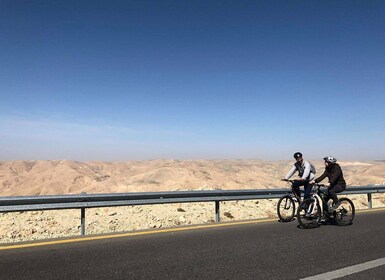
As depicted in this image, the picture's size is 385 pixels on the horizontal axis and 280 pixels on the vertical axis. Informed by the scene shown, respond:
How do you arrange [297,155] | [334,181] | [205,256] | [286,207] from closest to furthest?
[205,256] → [334,181] → [297,155] → [286,207]

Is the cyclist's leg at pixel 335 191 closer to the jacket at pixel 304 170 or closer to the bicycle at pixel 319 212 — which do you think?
the bicycle at pixel 319 212

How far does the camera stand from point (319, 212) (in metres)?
8.66

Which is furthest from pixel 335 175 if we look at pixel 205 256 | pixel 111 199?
pixel 111 199

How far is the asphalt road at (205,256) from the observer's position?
15.4ft

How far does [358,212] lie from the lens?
37.3 ft

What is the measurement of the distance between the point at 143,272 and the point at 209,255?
4.28 feet

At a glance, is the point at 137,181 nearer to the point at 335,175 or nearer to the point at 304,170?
the point at 304,170

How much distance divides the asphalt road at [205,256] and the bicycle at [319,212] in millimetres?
781

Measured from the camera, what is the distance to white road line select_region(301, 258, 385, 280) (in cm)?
455

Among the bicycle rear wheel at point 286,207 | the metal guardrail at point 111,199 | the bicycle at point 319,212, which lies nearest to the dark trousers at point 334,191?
the bicycle at point 319,212

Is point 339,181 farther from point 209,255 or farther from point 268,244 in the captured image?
point 209,255

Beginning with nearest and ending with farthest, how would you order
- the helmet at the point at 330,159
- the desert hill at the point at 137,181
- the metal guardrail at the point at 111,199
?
1. the metal guardrail at the point at 111,199
2. the helmet at the point at 330,159
3. the desert hill at the point at 137,181

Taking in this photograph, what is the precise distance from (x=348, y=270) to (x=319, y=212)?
3.89 metres

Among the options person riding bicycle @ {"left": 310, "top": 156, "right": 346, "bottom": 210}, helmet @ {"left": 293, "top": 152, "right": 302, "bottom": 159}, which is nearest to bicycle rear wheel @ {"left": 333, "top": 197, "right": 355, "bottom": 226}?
person riding bicycle @ {"left": 310, "top": 156, "right": 346, "bottom": 210}
